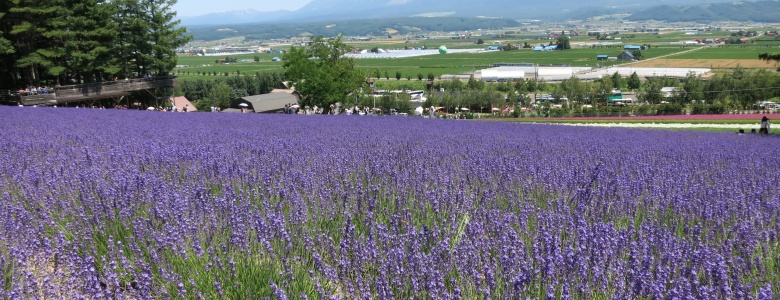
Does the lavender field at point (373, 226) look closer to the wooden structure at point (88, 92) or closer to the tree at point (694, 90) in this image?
the wooden structure at point (88, 92)

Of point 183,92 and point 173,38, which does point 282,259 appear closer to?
point 173,38

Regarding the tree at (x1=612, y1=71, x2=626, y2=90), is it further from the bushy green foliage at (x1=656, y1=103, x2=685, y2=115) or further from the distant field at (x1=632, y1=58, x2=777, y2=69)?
the bushy green foliage at (x1=656, y1=103, x2=685, y2=115)

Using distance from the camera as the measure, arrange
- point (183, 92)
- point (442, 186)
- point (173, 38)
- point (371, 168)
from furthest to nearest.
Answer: point (183, 92) → point (173, 38) → point (371, 168) → point (442, 186)

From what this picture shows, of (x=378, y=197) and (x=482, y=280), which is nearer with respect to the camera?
(x=482, y=280)

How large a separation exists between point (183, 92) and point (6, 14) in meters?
67.7

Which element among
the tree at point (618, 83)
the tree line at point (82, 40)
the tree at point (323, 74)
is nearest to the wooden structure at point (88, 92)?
the tree line at point (82, 40)

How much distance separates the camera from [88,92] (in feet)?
101

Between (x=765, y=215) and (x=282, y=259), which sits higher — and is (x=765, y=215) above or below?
below

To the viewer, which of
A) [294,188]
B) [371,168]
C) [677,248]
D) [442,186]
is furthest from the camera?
[371,168]

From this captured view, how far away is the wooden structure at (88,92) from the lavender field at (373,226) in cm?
2238

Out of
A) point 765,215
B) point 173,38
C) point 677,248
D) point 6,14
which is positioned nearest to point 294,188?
point 677,248

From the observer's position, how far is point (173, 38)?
122 feet

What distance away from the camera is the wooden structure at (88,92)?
2699 centimetres

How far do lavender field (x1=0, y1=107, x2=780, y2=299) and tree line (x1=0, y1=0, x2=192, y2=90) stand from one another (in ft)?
84.8
